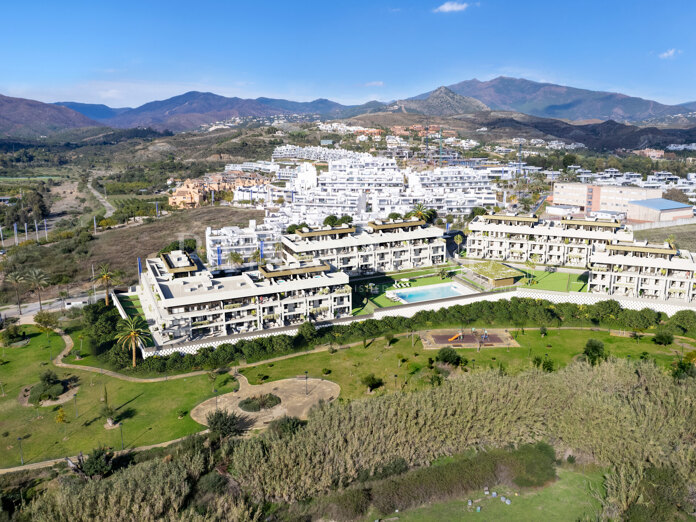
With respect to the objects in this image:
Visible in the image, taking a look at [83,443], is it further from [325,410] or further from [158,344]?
[325,410]

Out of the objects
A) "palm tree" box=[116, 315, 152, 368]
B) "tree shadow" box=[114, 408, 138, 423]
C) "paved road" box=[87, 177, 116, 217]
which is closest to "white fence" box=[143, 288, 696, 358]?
"palm tree" box=[116, 315, 152, 368]

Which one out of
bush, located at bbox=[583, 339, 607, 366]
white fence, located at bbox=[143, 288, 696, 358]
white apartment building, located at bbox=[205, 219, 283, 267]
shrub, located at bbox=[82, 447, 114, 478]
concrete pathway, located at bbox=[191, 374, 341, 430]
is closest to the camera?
shrub, located at bbox=[82, 447, 114, 478]

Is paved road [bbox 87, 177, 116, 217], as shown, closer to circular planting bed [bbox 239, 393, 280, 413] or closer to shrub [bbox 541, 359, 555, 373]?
circular planting bed [bbox 239, 393, 280, 413]

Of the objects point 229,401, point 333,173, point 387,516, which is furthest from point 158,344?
point 333,173

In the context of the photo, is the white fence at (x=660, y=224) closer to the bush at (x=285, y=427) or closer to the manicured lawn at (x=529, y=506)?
the manicured lawn at (x=529, y=506)

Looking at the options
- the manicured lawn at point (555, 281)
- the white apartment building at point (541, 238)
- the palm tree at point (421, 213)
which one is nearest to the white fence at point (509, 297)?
the manicured lawn at point (555, 281)

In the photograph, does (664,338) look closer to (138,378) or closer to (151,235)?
(138,378)

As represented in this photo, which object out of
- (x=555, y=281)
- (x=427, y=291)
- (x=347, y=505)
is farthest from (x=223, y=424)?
(x=555, y=281)
